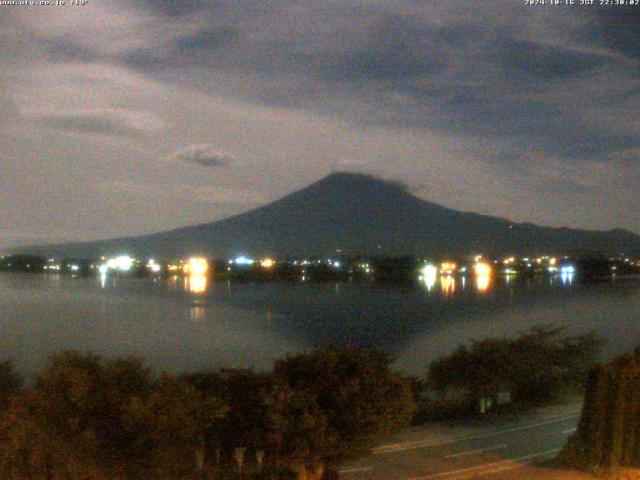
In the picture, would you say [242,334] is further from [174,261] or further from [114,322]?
[174,261]

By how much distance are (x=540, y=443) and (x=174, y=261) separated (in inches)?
3915

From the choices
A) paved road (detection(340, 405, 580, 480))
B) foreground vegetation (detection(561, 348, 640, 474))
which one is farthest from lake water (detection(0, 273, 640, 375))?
foreground vegetation (detection(561, 348, 640, 474))

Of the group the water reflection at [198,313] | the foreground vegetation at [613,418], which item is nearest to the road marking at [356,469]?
the foreground vegetation at [613,418]

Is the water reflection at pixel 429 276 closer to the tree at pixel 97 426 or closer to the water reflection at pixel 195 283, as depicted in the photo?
the water reflection at pixel 195 283

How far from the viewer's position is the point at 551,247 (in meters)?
125

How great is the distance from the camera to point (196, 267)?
102875 millimetres

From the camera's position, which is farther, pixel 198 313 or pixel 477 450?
pixel 198 313

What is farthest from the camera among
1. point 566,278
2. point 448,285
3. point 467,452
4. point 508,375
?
point 566,278

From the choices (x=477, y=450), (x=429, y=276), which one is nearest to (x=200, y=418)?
(x=477, y=450)

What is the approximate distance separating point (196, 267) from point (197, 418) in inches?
3739

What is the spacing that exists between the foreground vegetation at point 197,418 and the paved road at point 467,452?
200 centimetres

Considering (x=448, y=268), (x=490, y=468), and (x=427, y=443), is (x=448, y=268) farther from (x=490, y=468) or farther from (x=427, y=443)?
(x=490, y=468)

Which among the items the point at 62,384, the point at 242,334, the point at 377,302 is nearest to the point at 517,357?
the point at 62,384

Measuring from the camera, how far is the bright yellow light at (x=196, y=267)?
100 meters
